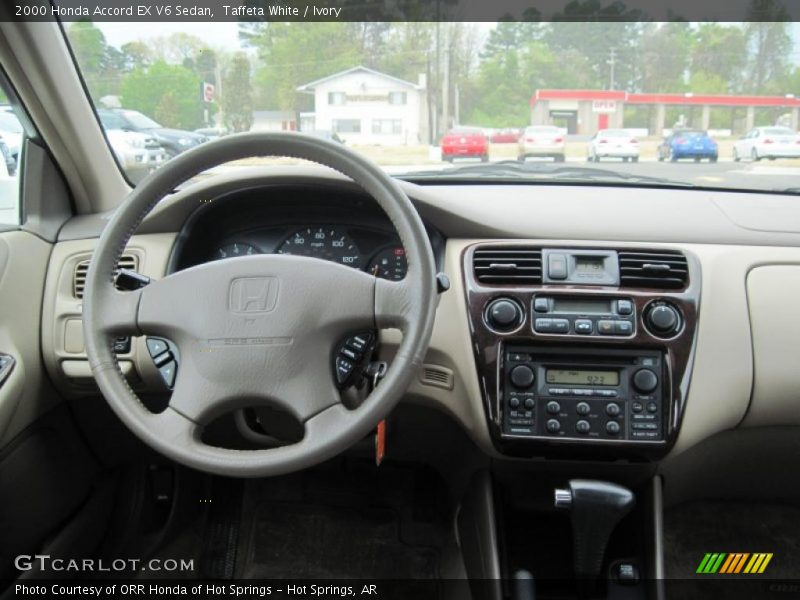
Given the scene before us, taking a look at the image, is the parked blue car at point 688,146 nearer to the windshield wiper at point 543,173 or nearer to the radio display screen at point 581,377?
the windshield wiper at point 543,173

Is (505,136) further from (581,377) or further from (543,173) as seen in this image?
(581,377)

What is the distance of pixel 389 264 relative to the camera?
6.15 ft

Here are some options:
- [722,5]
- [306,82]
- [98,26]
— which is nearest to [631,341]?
[722,5]

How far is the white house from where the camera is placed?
209 centimetres

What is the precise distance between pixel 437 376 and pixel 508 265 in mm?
348

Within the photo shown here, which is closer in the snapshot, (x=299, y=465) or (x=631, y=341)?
(x=299, y=465)

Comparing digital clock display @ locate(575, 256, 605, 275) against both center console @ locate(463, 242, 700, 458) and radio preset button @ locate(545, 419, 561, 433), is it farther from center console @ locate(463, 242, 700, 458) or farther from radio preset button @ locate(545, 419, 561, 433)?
radio preset button @ locate(545, 419, 561, 433)

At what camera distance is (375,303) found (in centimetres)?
143

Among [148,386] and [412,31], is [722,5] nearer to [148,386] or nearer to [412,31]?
[412,31]

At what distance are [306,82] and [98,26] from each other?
64 centimetres

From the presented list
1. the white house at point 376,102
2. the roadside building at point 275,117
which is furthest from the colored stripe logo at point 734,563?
the roadside building at point 275,117

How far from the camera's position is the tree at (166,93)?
7.10 feet

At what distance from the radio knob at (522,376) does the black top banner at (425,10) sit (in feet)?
3.34

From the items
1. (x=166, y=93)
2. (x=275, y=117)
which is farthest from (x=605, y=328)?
(x=166, y=93)
